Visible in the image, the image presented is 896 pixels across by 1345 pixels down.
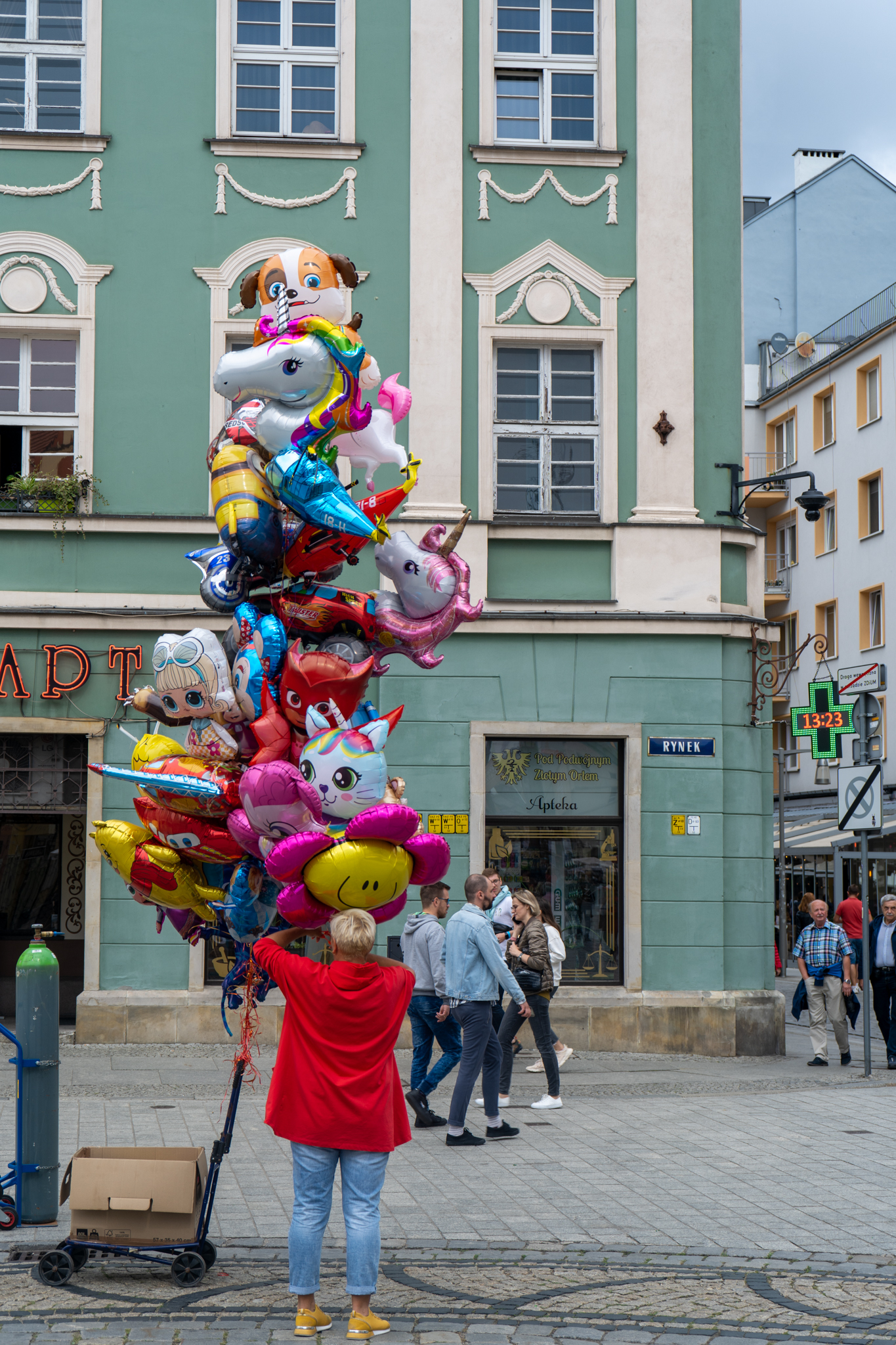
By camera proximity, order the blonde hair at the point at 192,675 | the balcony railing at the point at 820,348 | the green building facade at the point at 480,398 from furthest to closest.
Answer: the balcony railing at the point at 820,348 < the green building facade at the point at 480,398 < the blonde hair at the point at 192,675

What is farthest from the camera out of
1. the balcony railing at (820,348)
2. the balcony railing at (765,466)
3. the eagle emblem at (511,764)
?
the balcony railing at (765,466)

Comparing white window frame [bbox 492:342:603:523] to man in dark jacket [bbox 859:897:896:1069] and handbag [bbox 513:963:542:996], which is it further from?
handbag [bbox 513:963:542:996]

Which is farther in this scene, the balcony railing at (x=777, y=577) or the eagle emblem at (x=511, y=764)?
the balcony railing at (x=777, y=577)

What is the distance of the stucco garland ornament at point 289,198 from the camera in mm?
15500

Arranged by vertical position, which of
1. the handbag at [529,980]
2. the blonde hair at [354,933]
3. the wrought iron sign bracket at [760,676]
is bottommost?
the handbag at [529,980]

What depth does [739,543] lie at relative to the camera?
15.7 metres

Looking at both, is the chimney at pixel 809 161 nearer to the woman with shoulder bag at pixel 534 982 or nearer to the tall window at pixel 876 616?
the tall window at pixel 876 616

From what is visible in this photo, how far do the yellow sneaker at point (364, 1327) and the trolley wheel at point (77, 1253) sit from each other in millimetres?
1445

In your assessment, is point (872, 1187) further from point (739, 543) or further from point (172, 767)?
point (739, 543)

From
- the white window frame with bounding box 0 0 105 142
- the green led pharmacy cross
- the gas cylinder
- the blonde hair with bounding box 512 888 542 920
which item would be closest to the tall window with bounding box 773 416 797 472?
the green led pharmacy cross

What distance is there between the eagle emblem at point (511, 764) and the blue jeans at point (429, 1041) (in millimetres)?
4199

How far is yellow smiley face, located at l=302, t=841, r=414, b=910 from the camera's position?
240 inches

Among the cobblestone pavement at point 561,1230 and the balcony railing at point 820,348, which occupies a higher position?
the balcony railing at point 820,348

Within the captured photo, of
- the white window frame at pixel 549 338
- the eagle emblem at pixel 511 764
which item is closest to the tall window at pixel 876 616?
the white window frame at pixel 549 338
